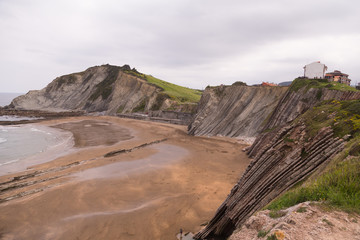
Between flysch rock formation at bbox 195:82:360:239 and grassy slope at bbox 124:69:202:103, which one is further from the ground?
grassy slope at bbox 124:69:202:103

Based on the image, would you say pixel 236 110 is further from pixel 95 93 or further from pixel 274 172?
pixel 95 93

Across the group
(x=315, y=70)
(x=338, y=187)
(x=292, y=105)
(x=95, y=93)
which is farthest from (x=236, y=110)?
(x=95, y=93)

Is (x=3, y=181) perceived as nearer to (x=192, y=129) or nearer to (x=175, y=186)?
(x=175, y=186)

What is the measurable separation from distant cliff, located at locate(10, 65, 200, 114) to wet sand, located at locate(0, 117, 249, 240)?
37889mm

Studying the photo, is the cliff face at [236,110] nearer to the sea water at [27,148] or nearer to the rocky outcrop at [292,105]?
the rocky outcrop at [292,105]

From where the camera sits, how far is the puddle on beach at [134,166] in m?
22.5

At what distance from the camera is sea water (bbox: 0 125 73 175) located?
86.1 ft

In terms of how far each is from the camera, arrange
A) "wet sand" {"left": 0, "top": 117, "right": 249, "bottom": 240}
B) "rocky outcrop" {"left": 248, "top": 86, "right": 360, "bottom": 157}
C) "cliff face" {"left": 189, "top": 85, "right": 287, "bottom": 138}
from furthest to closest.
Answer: "cliff face" {"left": 189, "top": 85, "right": 287, "bottom": 138} → "rocky outcrop" {"left": 248, "top": 86, "right": 360, "bottom": 157} → "wet sand" {"left": 0, "top": 117, "right": 249, "bottom": 240}

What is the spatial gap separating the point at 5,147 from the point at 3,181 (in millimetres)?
17634

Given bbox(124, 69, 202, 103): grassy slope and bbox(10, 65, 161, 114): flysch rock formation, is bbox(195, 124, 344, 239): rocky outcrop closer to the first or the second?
bbox(124, 69, 202, 103): grassy slope

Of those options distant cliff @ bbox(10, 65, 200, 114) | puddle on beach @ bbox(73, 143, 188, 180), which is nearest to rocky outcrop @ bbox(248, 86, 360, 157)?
puddle on beach @ bbox(73, 143, 188, 180)

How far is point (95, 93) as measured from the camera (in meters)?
99.6

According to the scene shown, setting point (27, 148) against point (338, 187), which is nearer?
point (338, 187)

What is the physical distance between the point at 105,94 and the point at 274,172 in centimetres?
9332
